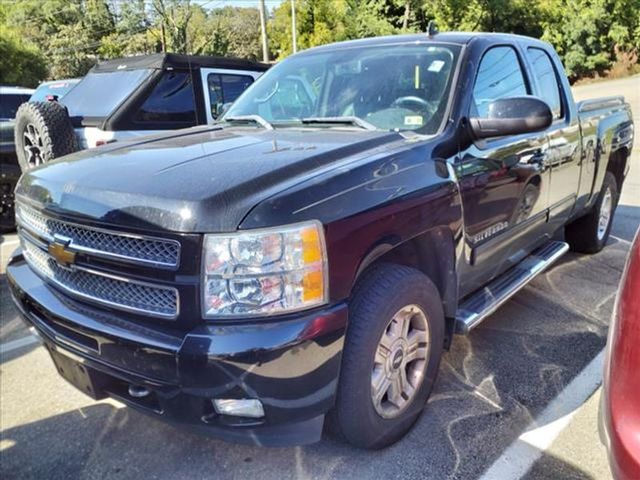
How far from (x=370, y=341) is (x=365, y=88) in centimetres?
162

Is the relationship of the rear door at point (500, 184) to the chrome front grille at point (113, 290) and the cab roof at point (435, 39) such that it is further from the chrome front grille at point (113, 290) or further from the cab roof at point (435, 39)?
the chrome front grille at point (113, 290)

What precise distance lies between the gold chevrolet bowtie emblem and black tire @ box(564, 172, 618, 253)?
4.45 meters

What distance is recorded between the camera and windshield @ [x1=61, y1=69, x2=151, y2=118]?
5.98m

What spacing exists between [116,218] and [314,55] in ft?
7.13

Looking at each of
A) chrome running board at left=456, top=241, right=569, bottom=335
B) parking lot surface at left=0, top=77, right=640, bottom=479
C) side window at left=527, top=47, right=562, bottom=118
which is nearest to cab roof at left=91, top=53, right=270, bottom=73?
parking lot surface at left=0, top=77, right=640, bottom=479

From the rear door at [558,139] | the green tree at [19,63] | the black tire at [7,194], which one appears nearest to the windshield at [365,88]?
the rear door at [558,139]

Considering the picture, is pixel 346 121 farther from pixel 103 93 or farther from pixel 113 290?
pixel 103 93

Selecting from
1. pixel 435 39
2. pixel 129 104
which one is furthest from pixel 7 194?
pixel 435 39

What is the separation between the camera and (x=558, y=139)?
3.74 metres

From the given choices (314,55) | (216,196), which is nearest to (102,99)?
(314,55)

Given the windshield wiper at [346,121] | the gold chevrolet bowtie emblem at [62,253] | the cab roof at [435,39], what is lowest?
the gold chevrolet bowtie emblem at [62,253]

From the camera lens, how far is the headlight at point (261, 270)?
6.03 feet

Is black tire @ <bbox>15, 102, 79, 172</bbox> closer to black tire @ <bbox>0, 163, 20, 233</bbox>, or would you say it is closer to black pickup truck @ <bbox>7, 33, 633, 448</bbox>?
black tire @ <bbox>0, 163, 20, 233</bbox>

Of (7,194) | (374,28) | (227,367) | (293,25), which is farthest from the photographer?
(374,28)
